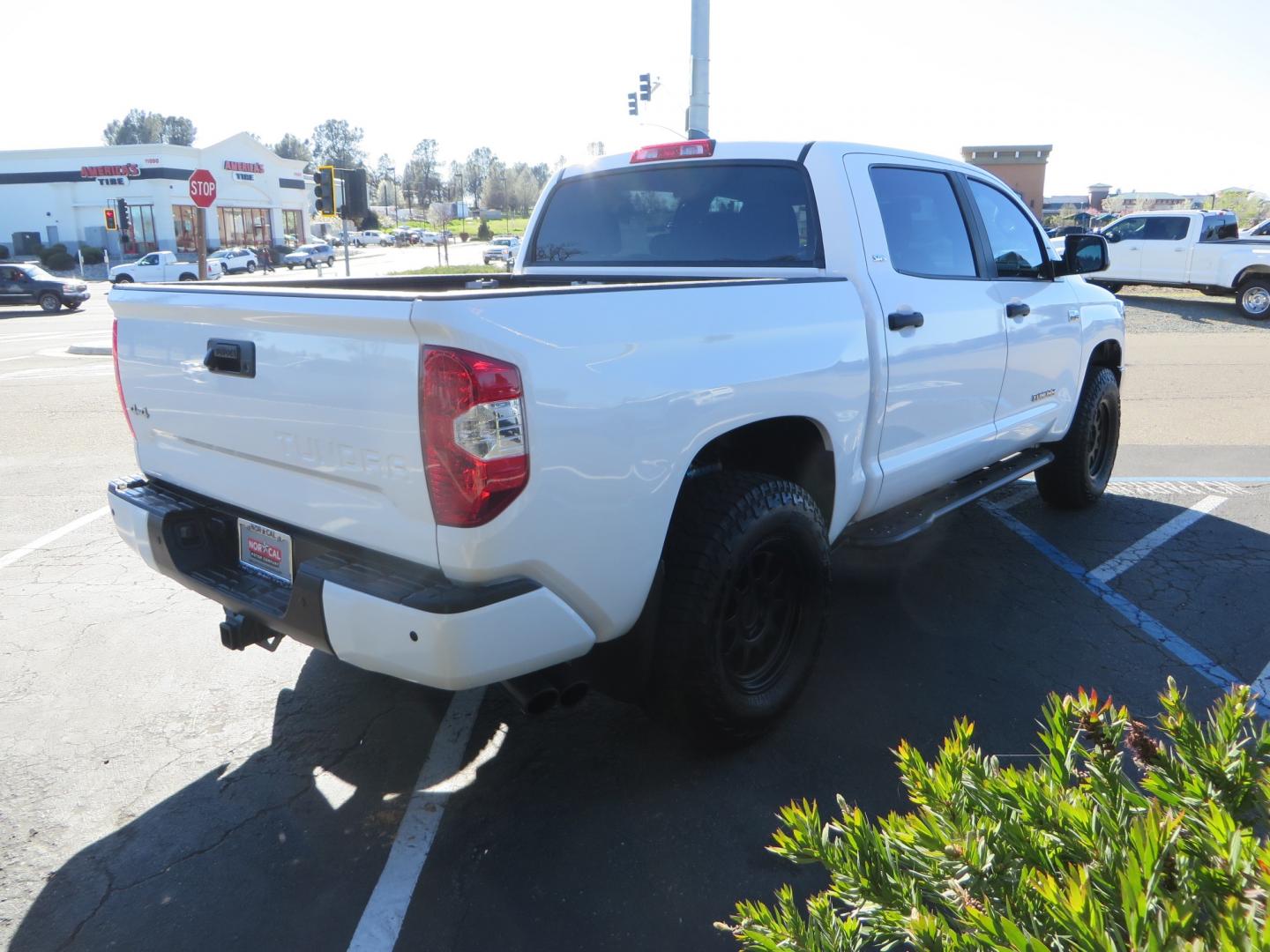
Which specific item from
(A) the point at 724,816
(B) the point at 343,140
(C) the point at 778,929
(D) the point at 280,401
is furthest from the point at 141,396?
(B) the point at 343,140

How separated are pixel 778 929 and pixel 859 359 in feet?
8.48

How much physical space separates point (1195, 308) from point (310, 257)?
4963cm

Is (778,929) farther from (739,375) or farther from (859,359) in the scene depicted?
(859,359)

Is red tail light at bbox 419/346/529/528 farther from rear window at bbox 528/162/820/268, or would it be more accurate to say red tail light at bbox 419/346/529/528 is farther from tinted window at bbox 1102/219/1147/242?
tinted window at bbox 1102/219/1147/242

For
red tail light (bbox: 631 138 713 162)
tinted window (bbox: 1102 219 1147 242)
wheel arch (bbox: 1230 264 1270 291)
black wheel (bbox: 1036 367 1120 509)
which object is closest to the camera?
red tail light (bbox: 631 138 713 162)

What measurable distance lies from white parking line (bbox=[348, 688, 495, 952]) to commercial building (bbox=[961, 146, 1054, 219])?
5519 cm

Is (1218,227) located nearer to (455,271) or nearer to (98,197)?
(455,271)

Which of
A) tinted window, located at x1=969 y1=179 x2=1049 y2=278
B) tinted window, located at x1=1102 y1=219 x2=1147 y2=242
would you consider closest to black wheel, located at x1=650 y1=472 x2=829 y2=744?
tinted window, located at x1=969 y1=179 x2=1049 y2=278

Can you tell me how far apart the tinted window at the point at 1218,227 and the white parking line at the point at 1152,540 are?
16.5 meters

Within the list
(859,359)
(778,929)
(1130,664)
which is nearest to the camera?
(778,929)

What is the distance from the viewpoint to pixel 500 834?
2.96 metres

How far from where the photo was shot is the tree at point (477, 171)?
424ft

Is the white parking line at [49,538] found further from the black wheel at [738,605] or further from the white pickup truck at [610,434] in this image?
the black wheel at [738,605]

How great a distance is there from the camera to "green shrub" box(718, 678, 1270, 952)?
1113 millimetres
